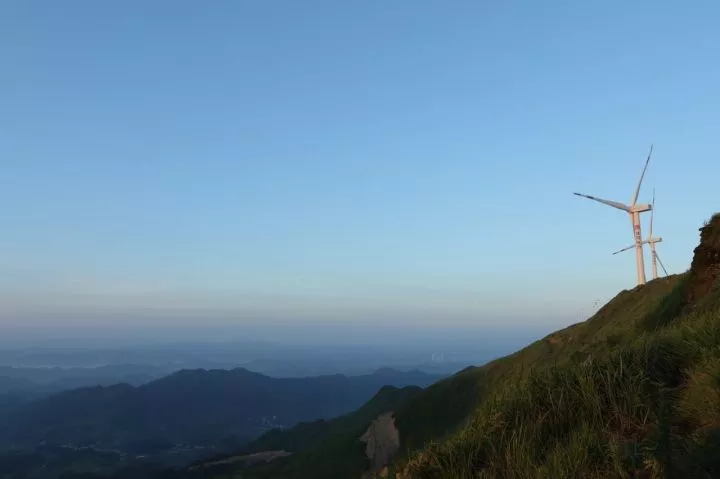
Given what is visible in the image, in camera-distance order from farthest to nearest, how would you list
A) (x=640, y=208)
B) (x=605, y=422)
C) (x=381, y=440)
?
(x=381, y=440)
(x=640, y=208)
(x=605, y=422)

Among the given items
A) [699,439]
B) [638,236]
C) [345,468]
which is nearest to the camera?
[699,439]

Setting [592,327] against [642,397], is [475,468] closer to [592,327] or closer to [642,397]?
[642,397]

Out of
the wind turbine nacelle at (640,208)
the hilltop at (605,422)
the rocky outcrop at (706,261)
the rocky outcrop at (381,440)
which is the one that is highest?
the wind turbine nacelle at (640,208)

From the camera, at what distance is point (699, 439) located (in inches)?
278

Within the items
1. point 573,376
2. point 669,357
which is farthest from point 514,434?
point 669,357

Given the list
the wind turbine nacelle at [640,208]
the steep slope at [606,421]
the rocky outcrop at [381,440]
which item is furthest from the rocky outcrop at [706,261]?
the rocky outcrop at [381,440]

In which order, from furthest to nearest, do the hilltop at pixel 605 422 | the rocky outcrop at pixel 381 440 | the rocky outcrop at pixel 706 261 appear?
the rocky outcrop at pixel 381 440 → the rocky outcrop at pixel 706 261 → the hilltop at pixel 605 422

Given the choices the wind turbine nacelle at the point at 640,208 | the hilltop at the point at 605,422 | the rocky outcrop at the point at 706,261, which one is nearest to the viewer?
the hilltop at the point at 605,422

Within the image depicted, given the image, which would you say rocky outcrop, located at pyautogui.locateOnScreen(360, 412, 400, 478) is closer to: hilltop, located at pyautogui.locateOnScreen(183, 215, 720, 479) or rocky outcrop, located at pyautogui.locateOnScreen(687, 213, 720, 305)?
rocky outcrop, located at pyautogui.locateOnScreen(687, 213, 720, 305)

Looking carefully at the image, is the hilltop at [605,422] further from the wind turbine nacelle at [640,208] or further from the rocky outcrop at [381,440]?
the rocky outcrop at [381,440]

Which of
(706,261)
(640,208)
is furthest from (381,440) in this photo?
(706,261)

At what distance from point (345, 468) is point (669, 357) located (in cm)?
13128

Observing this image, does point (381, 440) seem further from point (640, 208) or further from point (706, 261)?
point (706, 261)

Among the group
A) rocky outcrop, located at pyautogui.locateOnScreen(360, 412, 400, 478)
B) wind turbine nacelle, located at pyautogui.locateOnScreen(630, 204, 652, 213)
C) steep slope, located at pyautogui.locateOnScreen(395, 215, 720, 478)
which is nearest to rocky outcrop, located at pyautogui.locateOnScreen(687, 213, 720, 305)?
steep slope, located at pyautogui.locateOnScreen(395, 215, 720, 478)
